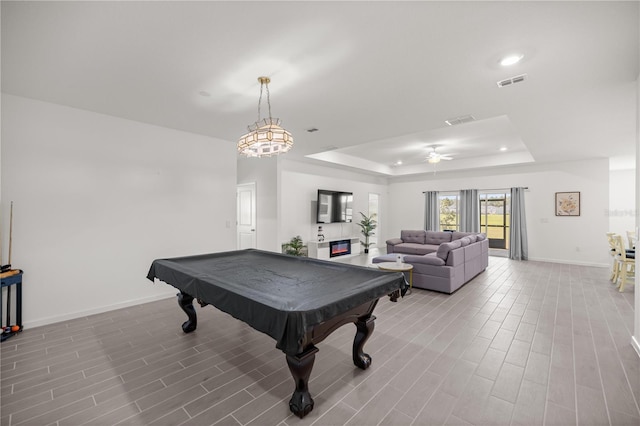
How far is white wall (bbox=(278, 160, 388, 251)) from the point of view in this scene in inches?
280

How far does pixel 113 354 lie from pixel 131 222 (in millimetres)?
1990

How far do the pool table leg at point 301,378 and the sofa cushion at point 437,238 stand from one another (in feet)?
21.1

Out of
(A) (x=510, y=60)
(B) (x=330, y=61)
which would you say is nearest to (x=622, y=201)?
(A) (x=510, y=60)

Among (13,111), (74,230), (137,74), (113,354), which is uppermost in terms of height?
(137,74)

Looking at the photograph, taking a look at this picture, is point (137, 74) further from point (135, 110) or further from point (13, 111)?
point (13, 111)

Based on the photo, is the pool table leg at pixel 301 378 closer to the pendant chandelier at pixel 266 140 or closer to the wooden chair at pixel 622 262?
the pendant chandelier at pixel 266 140

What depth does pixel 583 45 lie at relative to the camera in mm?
2258

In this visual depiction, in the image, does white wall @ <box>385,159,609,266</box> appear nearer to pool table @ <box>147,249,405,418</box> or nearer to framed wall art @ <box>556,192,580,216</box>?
framed wall art @ <box>556,192,580,216</box>

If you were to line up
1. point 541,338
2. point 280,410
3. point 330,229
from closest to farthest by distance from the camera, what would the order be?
point 280,410 < point 541,338 < point 330,229

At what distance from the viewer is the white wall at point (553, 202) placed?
22.5 feet

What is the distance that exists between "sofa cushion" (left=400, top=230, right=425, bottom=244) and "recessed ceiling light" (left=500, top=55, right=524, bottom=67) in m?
5.70

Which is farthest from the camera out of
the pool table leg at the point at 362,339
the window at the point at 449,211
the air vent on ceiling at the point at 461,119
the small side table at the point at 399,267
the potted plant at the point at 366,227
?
the window at the point at 449,211

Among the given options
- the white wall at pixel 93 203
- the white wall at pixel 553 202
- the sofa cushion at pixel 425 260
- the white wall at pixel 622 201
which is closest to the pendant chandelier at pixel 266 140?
the white wall at pixel 93 203

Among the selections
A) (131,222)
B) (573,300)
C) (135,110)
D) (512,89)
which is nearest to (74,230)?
(131,222)
